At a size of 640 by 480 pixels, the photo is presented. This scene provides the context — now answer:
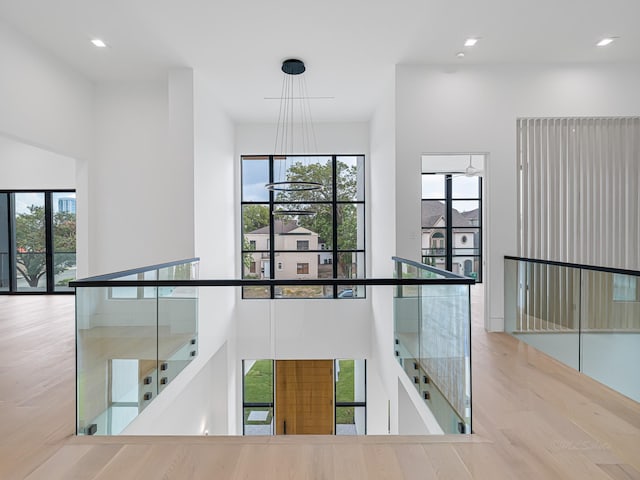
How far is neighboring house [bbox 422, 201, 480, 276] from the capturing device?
10.3 m

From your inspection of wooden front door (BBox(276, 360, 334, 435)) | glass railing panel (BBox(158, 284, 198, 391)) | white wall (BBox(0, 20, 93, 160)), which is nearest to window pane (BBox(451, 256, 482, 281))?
wooden front door (BBox(276, 360, 334, 435))

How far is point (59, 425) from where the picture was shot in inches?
105

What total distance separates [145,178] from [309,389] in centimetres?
430

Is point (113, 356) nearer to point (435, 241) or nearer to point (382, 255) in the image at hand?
point (382, 255)

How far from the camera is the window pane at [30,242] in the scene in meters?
8.24

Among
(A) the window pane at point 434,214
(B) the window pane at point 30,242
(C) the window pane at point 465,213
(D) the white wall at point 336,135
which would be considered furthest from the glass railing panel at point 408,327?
(B) the window pane at point 30,242

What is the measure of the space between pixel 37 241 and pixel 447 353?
8.95 metres

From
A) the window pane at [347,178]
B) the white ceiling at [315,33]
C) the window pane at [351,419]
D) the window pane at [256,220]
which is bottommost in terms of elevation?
the window pane at [351,419]

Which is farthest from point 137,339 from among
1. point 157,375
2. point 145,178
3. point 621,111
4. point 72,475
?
point 621,111

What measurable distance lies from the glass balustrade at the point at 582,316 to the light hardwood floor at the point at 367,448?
335 mm

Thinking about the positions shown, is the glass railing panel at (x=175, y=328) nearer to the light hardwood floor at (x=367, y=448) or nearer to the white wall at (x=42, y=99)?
the light hardwood floor at (x=367, y=448)

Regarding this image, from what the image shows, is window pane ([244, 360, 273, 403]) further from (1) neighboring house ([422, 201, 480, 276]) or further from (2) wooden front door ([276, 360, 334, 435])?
(1) neighboring house ([422, 201, 480, 276])

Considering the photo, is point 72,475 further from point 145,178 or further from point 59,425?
point 145,178

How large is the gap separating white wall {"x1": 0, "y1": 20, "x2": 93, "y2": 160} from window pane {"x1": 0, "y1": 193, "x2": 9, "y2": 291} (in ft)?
13.1
